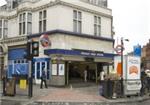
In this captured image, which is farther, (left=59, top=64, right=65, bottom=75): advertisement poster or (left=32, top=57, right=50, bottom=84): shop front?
(left=32, top=57, right=50, bottom=84): shop front

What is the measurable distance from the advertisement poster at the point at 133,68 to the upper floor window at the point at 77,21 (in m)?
11.5

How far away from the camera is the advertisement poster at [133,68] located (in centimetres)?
2516

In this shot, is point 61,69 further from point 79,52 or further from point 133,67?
point 133,67

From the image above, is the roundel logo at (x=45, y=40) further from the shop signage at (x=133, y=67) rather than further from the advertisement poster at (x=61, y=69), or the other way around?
the shop signage at (x=133, y=67)

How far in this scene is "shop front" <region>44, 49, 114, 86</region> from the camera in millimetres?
33250

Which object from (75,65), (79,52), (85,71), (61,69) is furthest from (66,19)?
(85,71)

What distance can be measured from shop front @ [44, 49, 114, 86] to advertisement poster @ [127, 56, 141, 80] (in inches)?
369

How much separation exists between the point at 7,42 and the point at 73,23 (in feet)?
33.6

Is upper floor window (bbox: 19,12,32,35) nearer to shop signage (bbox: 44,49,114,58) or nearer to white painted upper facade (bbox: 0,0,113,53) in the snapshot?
white painted upper facade (bbox: 0,0,113,53)

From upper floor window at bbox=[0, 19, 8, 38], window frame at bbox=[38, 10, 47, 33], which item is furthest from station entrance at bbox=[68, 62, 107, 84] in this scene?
upper floor window at bbox=[0, 19, 8, 38]

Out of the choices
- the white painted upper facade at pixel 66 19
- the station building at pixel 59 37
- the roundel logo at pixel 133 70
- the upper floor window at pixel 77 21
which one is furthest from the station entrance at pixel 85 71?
the roundel logo at pixel 133 70

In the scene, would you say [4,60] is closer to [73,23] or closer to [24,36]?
[24,36]

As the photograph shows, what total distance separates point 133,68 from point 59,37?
10451 mm

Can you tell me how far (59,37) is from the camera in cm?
3362
